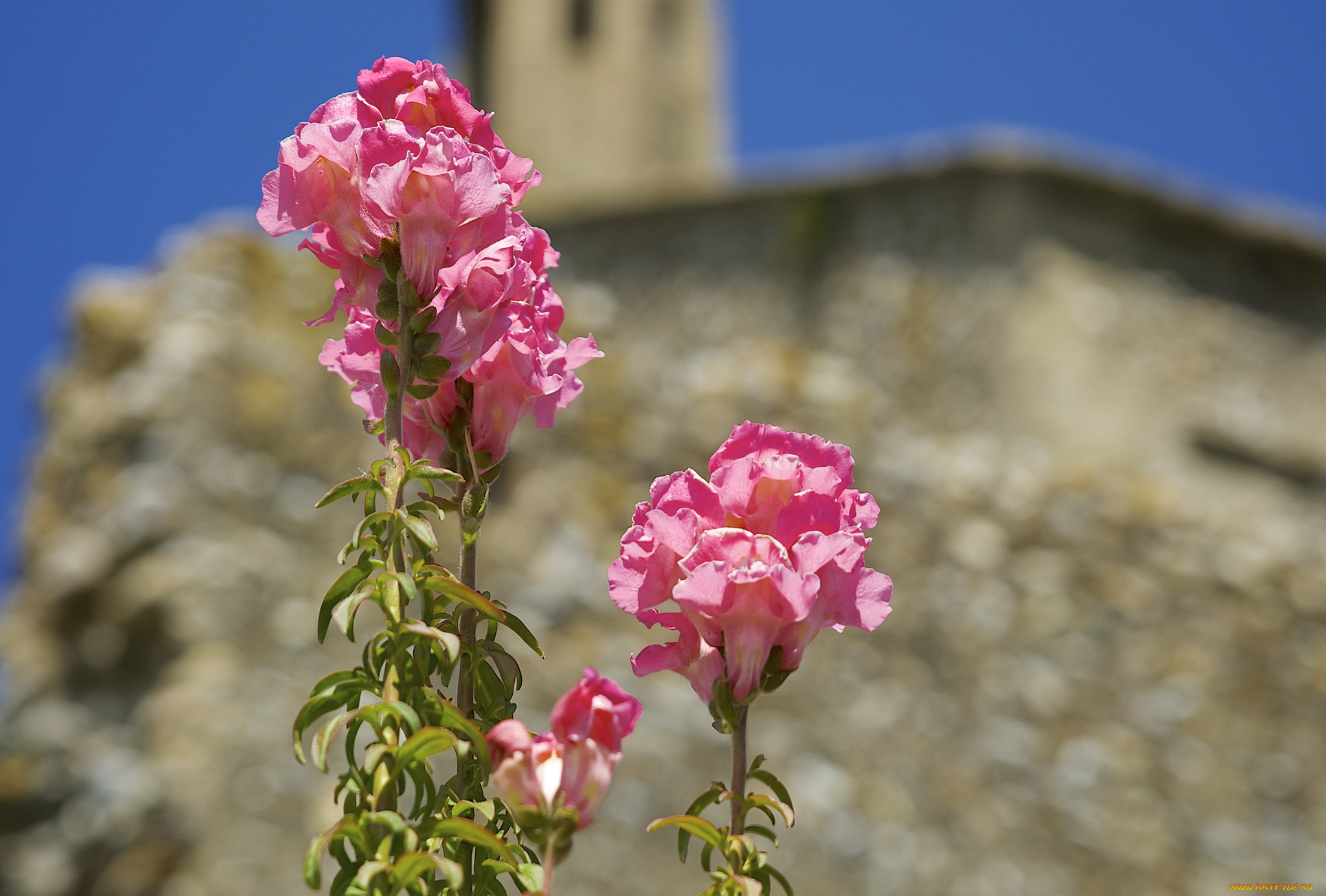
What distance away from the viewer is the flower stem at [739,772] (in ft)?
2.79

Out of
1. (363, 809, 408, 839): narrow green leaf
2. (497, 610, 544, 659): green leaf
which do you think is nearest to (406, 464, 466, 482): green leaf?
(497, 610, 544, 659): green leaf

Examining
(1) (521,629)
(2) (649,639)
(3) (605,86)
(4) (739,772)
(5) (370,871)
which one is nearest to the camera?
(5) (370,871)

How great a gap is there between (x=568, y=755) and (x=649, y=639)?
9.17 ft

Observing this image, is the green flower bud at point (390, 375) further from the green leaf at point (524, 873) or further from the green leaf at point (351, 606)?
the green leaf at point (524, 873)

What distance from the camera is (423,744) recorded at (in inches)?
31.8

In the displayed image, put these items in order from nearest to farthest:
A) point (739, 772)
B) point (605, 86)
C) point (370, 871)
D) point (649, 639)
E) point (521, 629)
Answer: point (370, 871) → point (739, 772) → point (521, 629) → point (649, 639) → point (605, 86)

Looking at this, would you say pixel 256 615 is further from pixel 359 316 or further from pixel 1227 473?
pixel 1227 473

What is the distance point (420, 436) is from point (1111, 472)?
3941 mm

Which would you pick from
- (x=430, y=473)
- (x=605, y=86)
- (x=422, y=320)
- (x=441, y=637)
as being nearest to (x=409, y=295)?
(x=422, y=320)

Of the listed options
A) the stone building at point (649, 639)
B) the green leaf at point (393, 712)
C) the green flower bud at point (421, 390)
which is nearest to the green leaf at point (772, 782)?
the green leaf at point (393, 712)

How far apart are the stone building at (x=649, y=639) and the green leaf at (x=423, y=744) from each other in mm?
2687

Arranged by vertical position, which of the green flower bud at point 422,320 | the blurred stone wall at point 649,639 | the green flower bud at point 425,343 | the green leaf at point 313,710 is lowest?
the green leaf at point 313,710

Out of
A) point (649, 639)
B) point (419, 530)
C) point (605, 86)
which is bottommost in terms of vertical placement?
point (419, 530)

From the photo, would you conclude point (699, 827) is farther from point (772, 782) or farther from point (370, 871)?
point (370, 871)
